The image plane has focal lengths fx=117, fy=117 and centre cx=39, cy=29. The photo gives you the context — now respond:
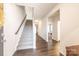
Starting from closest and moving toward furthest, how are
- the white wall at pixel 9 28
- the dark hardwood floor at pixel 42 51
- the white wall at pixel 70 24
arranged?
the white wall at pixel 9 28 → the white wall at pixel 70 24 → the dark hardwood floor at pixel 42 51

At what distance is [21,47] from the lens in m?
4.73

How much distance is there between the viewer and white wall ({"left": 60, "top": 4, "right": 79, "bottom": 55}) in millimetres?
2864

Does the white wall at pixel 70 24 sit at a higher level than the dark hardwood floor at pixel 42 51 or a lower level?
higher

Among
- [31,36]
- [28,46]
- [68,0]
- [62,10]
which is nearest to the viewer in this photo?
[68,0]

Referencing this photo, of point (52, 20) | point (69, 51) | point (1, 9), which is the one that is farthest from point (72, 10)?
point (52, 20)

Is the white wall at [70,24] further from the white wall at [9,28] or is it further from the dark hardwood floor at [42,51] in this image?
the white wall at [9,28]


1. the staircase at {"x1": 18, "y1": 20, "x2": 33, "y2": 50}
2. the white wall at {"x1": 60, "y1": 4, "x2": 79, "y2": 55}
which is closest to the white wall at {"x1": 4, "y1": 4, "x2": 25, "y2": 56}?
the staircase at {"x1": 18, "y1": 20, "x2": 33, "y2": 50}

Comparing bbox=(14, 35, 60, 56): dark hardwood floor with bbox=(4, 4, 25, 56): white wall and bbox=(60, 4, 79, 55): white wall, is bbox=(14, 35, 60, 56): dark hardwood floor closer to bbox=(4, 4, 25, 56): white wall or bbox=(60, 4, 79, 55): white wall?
bbox=(4, 4, 25, 56): white wall

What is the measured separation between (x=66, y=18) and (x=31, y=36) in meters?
2.52

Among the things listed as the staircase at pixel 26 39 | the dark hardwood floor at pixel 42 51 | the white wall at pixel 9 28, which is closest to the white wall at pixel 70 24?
the dark hardwood floor at pixel 42 51

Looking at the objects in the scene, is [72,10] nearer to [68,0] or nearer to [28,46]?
[68,0]

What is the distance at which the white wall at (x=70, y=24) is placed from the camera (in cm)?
286

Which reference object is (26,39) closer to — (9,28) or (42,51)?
(42,51)

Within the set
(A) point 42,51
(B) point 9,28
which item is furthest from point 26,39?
(B) point 9,28
